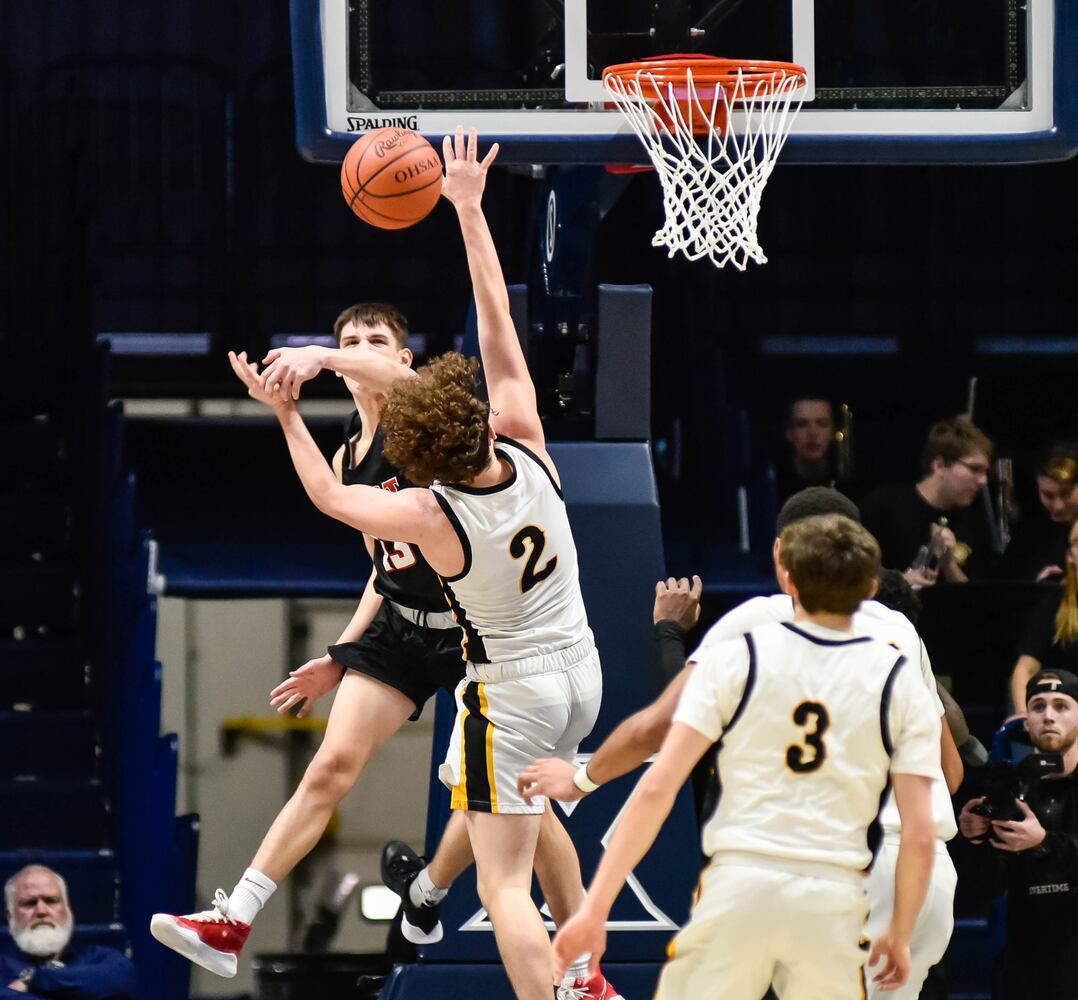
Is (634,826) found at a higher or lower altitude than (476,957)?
higher

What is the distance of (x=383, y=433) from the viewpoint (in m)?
5.75

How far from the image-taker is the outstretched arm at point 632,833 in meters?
4.01

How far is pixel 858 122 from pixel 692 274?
6239mm

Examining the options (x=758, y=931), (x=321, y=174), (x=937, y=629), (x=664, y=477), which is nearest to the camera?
(x=758, y=931)

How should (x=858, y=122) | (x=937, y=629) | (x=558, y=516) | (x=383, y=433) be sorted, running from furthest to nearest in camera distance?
(x=937, y=629)
(x=858, y=122)
(x=383, y=433)
(x=558, y=516)

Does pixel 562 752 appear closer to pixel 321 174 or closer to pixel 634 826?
pixel 634 826

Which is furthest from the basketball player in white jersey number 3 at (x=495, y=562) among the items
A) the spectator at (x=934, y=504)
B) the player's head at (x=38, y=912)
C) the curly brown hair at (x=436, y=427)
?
the spectator at (x=934, y=504)

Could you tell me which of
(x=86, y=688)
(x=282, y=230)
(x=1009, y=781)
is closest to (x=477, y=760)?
(x=1009, y=781)

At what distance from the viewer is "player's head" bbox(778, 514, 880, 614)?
4086 millimetres

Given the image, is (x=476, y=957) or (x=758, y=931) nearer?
(x=758, y=931)

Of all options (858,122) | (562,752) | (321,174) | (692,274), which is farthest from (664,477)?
(562,752)

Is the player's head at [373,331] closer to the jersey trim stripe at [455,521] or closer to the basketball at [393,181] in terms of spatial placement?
the basketball at [393,181]

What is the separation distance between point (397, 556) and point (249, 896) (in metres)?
1.02

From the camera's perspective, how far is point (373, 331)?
5.79 m
